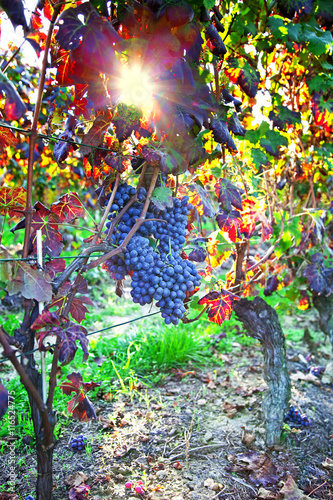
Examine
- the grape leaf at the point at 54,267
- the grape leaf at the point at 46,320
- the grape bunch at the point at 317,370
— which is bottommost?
the grape bunch at the point at 317,370

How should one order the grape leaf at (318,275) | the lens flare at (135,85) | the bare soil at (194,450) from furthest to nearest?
1. the grape leaf at (318,275)
2. the bare soil at (194,450)
3. the lens flare at (135,85)

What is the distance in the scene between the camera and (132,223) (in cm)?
153

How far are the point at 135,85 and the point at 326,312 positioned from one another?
9.21 feet

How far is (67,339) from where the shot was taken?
1.19 meters

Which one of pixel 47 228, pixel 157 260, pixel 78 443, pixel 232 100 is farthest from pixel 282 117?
pixel 78 443

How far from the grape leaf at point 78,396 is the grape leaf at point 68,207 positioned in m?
0.65

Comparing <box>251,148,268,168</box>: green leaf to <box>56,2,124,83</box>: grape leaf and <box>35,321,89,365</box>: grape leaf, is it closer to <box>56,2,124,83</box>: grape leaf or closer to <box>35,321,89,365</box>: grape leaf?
<box>56,2,124,83</box>: grape leaf

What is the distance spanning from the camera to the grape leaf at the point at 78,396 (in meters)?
1.47

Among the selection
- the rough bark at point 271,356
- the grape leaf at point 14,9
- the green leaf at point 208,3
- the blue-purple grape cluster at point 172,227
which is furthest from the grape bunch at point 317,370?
the grape leaf at point 14,9

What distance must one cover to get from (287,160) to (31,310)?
2.26 metres

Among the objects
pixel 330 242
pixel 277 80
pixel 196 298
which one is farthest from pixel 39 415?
pixel 330 242

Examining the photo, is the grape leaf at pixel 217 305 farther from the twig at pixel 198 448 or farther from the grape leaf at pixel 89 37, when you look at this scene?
the grape leaf at pixel 89 37

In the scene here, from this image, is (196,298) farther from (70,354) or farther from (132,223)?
(70,354)

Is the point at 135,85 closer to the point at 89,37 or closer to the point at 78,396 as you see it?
the point at 89,37
